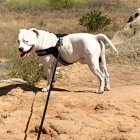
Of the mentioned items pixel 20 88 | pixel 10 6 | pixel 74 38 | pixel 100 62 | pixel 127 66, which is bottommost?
pixel 10 6

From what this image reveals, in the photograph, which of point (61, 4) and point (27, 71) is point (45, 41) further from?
point (61, 4)

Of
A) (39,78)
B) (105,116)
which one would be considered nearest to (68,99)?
(105,116)

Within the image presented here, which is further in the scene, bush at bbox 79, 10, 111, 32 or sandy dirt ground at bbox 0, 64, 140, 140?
bush at bbox 79, 10, 111, 32

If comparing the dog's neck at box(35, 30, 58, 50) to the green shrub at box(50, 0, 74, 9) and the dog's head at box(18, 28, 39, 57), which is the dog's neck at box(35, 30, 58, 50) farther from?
the green shrub at box(50, 0, 74, 9)

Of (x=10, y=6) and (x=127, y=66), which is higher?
(x=127, y=66)

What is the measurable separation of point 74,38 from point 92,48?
1.44 ft

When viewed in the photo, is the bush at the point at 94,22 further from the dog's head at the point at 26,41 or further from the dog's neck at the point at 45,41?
the dog's head at the point at 26,41

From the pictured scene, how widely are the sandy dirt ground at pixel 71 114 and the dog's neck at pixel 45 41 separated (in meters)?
0.87

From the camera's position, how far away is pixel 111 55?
1154 centimetres

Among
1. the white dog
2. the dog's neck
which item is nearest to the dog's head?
the white dog

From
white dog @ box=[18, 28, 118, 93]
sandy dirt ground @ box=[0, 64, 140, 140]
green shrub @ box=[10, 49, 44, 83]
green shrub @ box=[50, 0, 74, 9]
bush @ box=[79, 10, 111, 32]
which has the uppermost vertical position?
white dog @ box=[18, 28, 118, 93]

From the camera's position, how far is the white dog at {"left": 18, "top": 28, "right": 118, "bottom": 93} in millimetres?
6523

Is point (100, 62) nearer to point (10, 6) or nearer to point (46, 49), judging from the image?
point (46, 49)

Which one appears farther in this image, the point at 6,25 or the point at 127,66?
the point at 6,25
